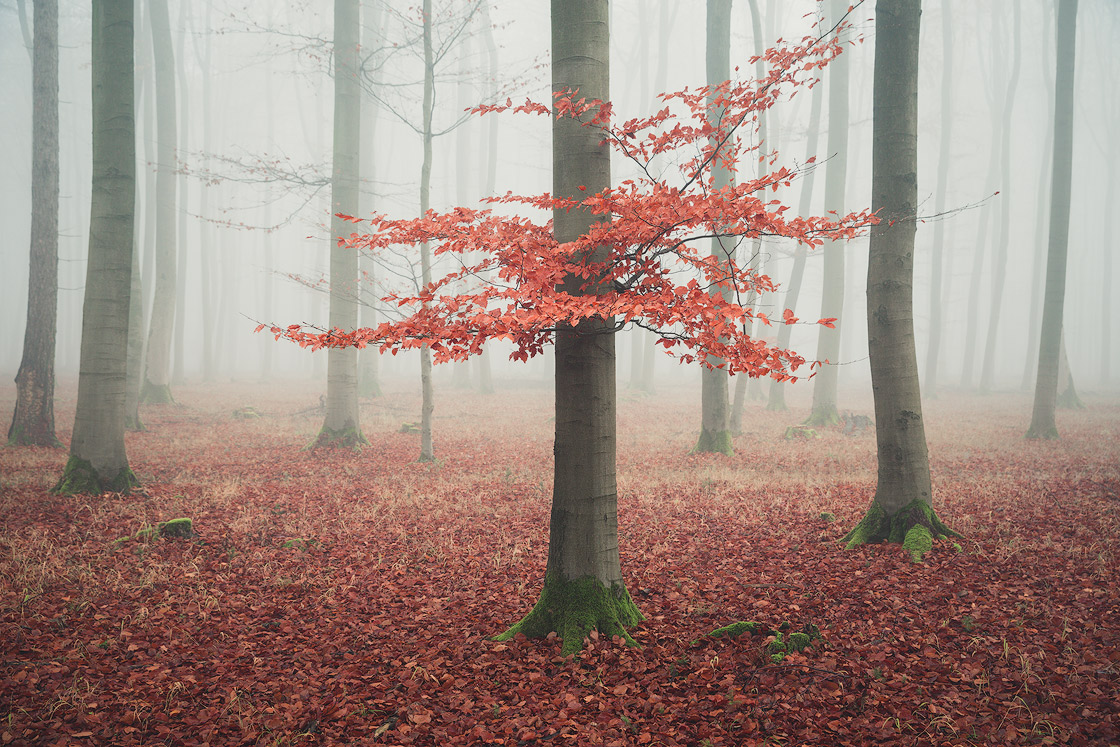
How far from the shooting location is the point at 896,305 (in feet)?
19.4

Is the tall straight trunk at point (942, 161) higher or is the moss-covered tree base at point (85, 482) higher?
the tall straight trunk at point (942, 161)

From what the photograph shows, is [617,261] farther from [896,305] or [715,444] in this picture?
[715,444]

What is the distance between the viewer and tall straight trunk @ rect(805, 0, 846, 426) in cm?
1585

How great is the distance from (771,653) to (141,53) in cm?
2774

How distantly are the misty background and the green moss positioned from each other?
406 inches

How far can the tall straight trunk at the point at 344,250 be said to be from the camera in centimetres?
1189

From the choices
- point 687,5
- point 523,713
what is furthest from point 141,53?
point 523,713

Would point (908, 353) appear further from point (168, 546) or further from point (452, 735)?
point (168, 546)

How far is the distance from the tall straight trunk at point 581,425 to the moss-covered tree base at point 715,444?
7770mm

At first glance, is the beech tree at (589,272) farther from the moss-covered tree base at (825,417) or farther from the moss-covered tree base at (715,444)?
the moss-covered tree base at (825,417)

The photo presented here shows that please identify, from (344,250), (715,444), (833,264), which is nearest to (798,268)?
(833,264)

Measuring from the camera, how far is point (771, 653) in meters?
3.91

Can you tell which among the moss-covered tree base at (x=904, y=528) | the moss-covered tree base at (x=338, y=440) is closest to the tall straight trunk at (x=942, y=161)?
the moss-covered tree base at (x=904, y=528)

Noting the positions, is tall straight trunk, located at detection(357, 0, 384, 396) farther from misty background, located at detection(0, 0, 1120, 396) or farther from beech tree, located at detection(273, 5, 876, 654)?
beech tree, located at detection(273, 5, 876, 654)
